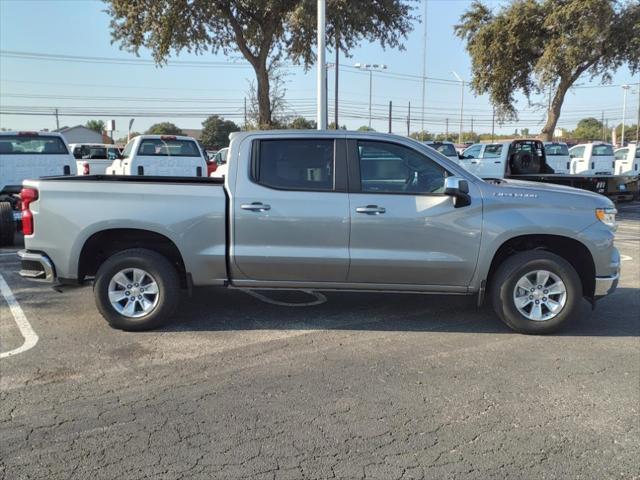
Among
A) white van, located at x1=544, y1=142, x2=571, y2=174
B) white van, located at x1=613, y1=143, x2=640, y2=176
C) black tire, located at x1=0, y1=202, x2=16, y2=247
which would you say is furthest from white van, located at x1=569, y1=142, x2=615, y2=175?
black tire, located at x1=0, y1=202, x2=16, y2=247

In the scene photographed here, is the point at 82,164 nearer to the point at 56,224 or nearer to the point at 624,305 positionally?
the point at 56,224

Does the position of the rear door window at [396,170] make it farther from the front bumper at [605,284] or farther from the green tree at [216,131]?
the green tree at [216,131]

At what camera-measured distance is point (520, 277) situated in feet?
17.1

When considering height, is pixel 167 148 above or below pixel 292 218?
above

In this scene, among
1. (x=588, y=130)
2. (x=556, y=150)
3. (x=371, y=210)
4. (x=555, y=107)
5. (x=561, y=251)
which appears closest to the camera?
(x=371, y=210)

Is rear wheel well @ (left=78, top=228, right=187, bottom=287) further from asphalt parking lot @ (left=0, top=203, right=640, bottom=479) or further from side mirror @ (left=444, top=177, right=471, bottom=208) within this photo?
side mirror @ (left=444, top=177, right=471, bottom=208)

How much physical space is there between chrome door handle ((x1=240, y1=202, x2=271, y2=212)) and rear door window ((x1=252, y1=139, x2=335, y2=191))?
0.21 meters

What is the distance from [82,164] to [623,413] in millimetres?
19391

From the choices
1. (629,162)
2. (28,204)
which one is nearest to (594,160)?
(629,162)

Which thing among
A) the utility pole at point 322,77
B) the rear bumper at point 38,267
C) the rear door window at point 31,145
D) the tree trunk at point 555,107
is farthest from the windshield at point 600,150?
the rear bumper at point 38,267

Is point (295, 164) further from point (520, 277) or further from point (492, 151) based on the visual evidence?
point (492, 151)

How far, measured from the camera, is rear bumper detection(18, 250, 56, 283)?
17.2 ft

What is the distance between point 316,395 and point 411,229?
1.85 m

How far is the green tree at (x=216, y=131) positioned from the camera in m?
79.4
